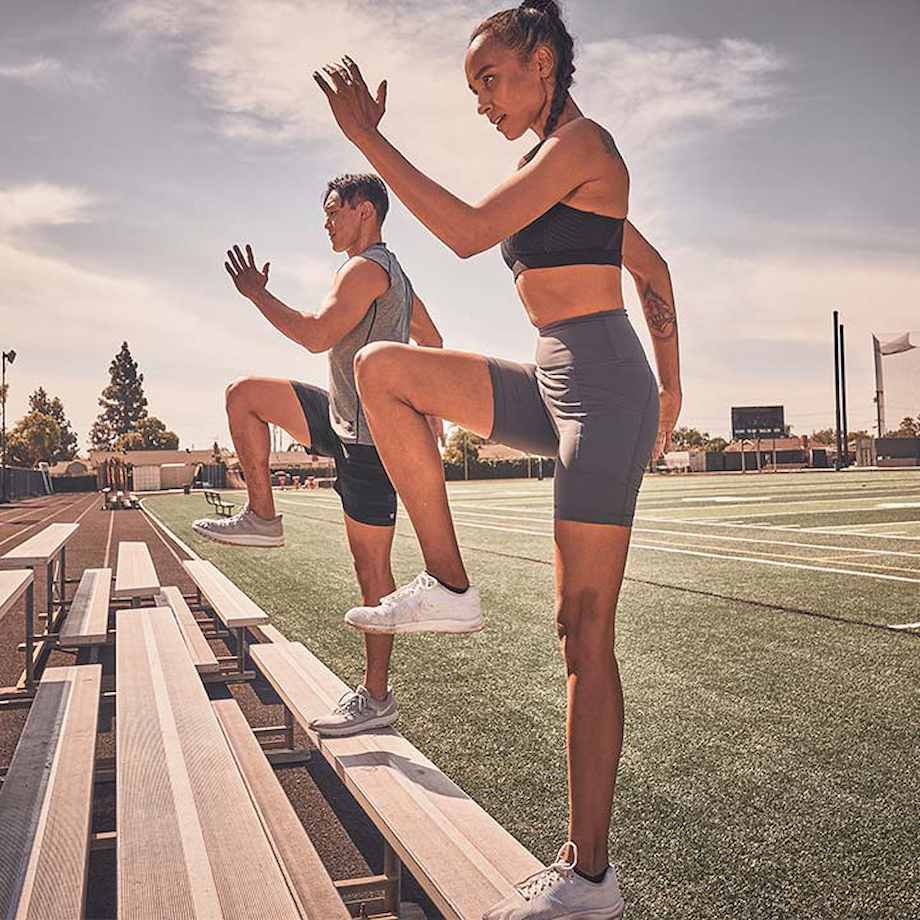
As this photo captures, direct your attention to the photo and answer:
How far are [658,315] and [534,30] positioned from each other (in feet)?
2.76

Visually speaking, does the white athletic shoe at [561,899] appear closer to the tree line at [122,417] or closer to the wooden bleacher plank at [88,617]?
the wooden bleacher plank at [88,617]

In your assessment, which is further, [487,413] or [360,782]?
[360,782]

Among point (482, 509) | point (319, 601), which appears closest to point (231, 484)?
point (482, 509)

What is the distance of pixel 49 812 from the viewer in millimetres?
2803

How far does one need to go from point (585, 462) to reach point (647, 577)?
27.2ft

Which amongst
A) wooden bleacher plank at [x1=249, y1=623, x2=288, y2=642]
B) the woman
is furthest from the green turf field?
the woman

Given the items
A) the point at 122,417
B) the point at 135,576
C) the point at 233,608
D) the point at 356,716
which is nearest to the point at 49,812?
the point at 356,716

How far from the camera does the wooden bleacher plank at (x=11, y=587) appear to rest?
13.9ft

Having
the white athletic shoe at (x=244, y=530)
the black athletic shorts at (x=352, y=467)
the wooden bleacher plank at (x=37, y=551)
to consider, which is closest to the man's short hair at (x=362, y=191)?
the black athletic shorts at (x=352, y=467)

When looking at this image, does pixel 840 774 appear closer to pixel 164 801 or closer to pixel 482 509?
pixel 164 801

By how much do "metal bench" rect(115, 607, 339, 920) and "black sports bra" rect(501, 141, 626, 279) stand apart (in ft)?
5.15

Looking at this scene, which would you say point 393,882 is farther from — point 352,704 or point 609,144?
point 609,144

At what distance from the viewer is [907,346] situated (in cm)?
8275

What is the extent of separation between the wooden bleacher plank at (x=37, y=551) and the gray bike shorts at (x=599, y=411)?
4.49 metres
